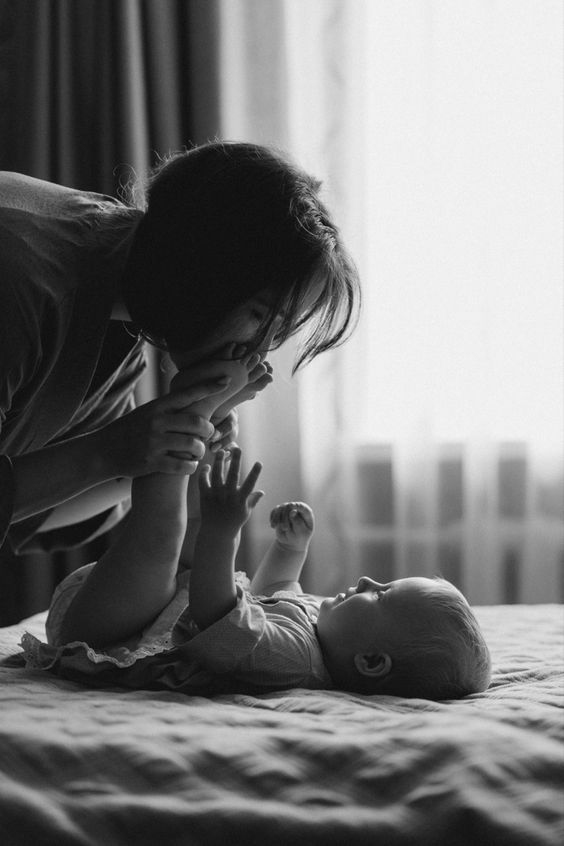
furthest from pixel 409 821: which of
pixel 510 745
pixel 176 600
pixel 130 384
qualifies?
pixel 130 384

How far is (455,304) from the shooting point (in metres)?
2.46

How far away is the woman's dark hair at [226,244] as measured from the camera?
1.10m

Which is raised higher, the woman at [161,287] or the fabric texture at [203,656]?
the woman at [161,287]

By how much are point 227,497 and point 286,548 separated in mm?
369

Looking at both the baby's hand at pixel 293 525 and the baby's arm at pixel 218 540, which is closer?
the baby's arm at pixel 218 540

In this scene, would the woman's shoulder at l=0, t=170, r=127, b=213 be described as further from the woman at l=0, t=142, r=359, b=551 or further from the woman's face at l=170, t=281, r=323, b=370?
the woman's face at l=170, t=281, r=323, b=370

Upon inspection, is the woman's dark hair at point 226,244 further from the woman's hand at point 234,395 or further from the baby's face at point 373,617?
the baby's face at point 373,617

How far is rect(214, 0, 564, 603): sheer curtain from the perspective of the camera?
242 centimetres

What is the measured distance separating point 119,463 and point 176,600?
204 mm

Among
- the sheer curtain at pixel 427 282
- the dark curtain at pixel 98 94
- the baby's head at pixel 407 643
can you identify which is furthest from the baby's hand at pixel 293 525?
the dark curtain at pixel 98 94

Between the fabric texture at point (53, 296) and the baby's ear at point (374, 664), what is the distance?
19.0 inches

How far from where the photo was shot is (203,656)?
1.08 m

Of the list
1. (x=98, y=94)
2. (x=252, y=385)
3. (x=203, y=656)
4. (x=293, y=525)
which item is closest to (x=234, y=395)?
(x=252, y=385)

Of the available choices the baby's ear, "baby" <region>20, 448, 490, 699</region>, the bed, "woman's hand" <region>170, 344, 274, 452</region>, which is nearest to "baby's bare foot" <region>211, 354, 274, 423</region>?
"woman's hand" <region>170, 344, 274, 452</region>
